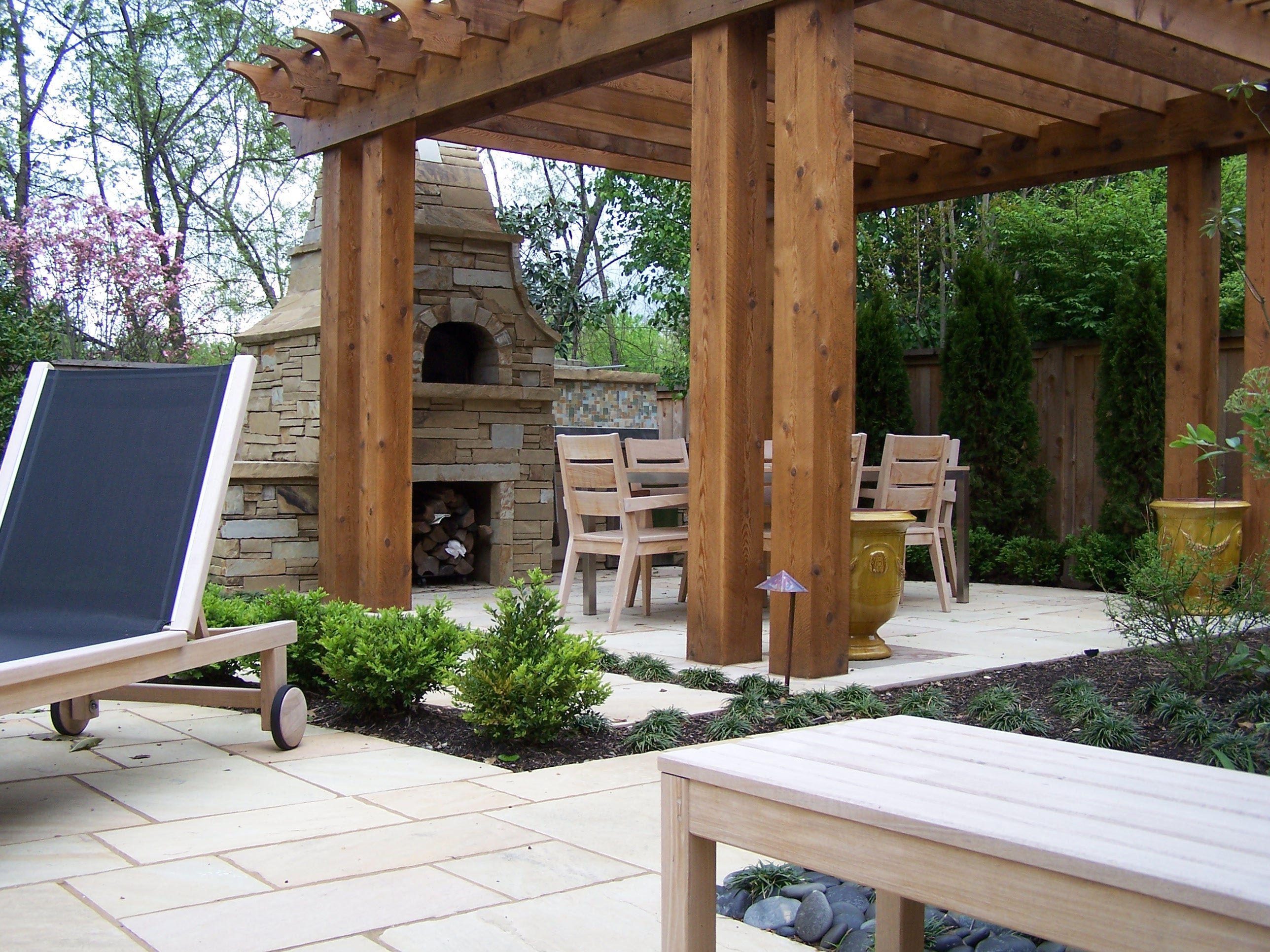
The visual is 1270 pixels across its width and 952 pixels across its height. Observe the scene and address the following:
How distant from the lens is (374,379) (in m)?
→ 6.56

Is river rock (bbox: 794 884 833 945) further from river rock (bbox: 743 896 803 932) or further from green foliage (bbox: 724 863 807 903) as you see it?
green foliage (bbox: 724 863 807 903)

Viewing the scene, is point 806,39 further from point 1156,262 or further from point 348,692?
point 1156,262

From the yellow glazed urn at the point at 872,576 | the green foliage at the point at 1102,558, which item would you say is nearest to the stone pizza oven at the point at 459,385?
the green foliage at the point at 1102,558

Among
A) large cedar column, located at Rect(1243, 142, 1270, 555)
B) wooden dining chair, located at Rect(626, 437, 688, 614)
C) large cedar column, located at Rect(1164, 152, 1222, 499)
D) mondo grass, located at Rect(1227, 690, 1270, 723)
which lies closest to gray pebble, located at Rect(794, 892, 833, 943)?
mondo grass, located at Rect(1227, 690, 1270, 723)

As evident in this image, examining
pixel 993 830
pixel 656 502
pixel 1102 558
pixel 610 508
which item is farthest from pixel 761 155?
pixel 1102 558

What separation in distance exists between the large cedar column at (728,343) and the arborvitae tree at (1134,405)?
417 cm

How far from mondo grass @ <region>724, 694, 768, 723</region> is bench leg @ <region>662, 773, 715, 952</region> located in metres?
2.05

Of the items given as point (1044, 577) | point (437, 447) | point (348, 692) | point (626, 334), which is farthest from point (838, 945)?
point (626, 334)

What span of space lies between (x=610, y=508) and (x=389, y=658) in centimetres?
225

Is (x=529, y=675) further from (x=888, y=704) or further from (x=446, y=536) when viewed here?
(x=446, y=536)

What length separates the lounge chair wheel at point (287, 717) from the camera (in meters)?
3.45

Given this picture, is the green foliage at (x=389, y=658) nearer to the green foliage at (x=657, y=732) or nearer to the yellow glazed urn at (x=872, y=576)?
the green foliage at (x=657, y=732)

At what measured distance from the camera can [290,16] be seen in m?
18.1

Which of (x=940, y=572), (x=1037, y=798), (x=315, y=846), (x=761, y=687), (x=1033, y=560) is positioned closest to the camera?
(x=1037, y=798)
